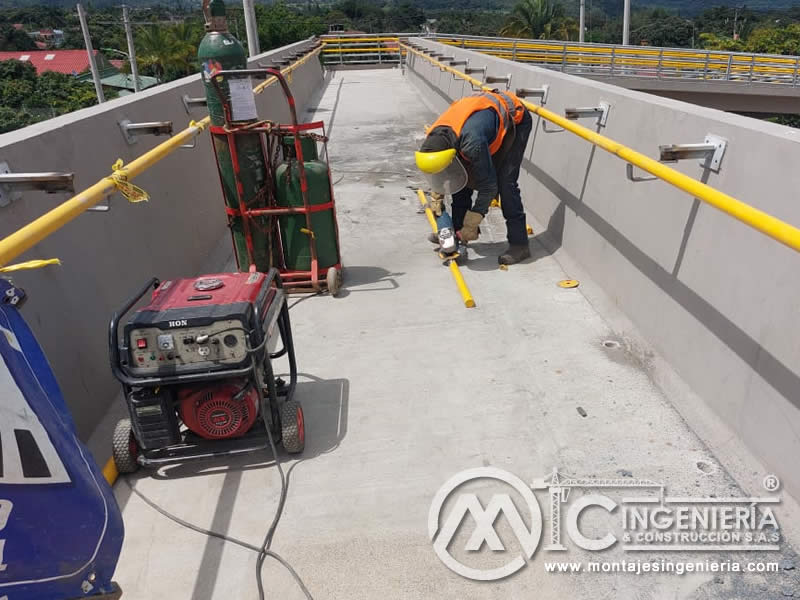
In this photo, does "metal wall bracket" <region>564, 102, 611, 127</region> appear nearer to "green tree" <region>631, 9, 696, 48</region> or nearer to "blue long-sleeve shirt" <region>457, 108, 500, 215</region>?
"blue long-sleeve shirt" <region>457, 108, 500, 215</region>

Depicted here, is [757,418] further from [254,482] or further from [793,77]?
[793,77]

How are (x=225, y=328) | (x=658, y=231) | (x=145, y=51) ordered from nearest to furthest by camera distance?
(x=225, y=328) < (x=658, y=231) < (x=145, y=51)

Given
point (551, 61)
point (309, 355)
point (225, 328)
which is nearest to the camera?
point (225, 328)

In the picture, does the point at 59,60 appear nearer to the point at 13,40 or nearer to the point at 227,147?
the point at 13,40

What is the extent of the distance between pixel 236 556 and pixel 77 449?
923mm

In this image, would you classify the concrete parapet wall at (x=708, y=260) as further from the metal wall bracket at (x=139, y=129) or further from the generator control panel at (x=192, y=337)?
the metal wall bracket at (x=139, y=129)

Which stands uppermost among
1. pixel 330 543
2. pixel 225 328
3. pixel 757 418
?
pixel 225 328

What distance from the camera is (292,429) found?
9.75 ft

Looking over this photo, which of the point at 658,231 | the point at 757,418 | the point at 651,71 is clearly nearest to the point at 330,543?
the point at 757,418

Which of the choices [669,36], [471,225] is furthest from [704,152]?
[669,36]

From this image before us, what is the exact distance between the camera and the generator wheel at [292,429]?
297cm

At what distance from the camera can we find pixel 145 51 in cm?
5372

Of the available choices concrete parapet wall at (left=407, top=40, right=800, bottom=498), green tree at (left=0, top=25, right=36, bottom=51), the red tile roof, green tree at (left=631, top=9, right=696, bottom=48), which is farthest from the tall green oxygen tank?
green tree at (left=0, top=25, right=36, bottom=51)

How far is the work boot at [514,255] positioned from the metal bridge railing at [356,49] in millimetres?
19344
